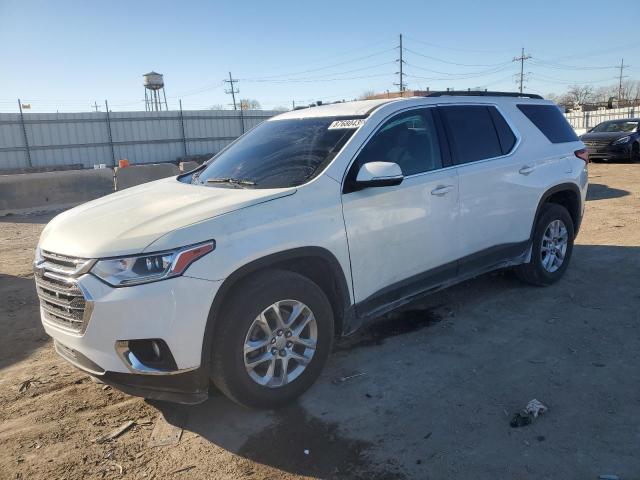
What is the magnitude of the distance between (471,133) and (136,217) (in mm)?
2916

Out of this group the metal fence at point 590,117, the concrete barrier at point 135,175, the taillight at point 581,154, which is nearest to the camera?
the taillight at point 581,154

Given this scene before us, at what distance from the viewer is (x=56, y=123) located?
23.9 m

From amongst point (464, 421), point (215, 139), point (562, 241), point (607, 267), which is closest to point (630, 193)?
point (607, 267)

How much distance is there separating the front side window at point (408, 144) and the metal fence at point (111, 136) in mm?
22927

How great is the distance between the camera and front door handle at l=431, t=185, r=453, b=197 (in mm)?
4066

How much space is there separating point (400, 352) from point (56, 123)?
24349 millimetres

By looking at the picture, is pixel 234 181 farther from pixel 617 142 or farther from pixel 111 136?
pixel 111 136

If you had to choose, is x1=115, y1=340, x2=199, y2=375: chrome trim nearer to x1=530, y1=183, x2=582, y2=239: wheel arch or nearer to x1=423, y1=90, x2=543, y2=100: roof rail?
x1=423, y1=90, x2=543, y2=100: roof rail

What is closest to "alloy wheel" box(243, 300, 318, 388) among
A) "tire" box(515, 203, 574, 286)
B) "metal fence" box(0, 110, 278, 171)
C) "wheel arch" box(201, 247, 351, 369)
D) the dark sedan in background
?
"wheel arch" box(201, 247, 351, 369)

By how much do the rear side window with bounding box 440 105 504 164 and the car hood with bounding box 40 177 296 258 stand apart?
176 cm

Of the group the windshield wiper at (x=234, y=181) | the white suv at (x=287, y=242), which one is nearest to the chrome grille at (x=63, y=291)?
the white suv at (x=287, y=242)

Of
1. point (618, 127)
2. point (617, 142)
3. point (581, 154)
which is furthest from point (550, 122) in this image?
point (618, 127)

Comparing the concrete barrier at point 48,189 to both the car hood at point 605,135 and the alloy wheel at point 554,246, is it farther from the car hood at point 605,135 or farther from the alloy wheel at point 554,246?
the car hood at point 605,135

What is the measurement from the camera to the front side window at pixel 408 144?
3848 mm
